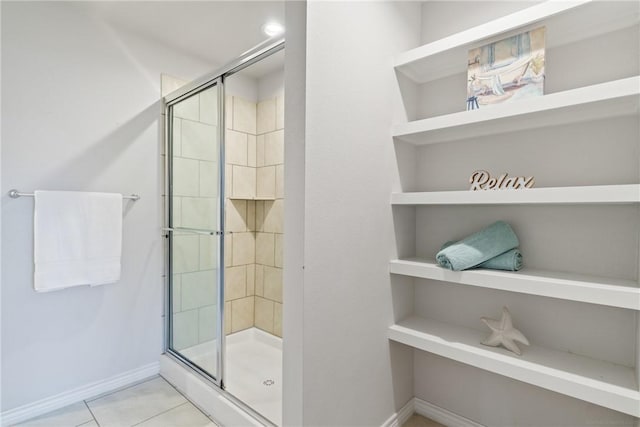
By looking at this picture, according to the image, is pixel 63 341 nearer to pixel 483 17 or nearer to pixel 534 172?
pixel 534 172

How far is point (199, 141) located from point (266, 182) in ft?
2.42

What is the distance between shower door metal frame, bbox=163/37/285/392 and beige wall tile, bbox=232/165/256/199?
531 mm

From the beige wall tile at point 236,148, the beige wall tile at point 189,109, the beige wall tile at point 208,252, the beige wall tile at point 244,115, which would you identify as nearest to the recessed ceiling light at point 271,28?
the beige wall tile at point 189,109

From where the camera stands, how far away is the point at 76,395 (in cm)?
184

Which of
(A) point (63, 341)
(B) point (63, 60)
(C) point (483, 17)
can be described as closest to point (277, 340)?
(A) point (63, 341)

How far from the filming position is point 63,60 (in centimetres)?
179

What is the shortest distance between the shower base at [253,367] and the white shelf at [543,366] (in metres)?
0.81

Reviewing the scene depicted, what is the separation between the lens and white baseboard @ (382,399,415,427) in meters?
1.58

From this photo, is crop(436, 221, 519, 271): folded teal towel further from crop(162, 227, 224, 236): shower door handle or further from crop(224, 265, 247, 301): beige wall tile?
crop(224, 265, 247, 301): beige wall tile

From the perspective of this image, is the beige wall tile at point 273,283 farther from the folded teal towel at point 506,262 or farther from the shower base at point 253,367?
the folded teal towel at point 506,262

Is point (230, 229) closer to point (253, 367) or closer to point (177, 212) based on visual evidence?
point (177, 212)

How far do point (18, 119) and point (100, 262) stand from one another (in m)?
0.84

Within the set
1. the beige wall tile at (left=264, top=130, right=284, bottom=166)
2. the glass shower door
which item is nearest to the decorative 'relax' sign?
the glass shower door

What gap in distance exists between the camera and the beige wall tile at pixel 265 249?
8.68ft
